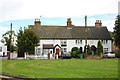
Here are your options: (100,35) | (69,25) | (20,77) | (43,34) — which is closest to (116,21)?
(100,35)

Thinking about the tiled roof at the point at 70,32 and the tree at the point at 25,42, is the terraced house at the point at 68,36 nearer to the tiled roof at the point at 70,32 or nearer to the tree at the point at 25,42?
the tiled roof at the point at 70,32

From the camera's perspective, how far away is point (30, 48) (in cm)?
5488

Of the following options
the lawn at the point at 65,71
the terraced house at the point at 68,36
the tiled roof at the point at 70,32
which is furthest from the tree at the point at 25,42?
the lawn at the point at 65,71

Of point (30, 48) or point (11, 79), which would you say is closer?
point (11, 79)

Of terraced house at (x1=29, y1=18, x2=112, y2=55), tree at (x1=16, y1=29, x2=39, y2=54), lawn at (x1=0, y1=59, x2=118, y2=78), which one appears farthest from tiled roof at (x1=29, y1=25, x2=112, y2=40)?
lawn at (x1=0, y1=59, x2=118, y2=78)

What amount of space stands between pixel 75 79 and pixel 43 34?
57.4 m

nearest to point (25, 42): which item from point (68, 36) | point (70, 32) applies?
point (68, 36)

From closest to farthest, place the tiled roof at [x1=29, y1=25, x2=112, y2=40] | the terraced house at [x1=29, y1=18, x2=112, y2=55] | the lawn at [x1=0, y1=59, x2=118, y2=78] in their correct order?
the lawn at [x1=0, y1=59, x2=118, y2=78]
the terraced house at [x1=29, y1=18, x2=112, y2=55]
the tiled roof at [x1=29, y1=25, x2=112, y2=40]

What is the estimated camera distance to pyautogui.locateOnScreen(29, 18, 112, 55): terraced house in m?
70.0

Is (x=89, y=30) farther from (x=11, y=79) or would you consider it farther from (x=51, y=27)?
(x=11, y=79)

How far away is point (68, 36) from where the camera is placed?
7125 centimetres

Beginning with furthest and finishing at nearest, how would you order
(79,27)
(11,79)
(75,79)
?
(79,27)
(11,79)
(75,79)

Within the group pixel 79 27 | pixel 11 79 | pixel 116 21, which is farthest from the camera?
pixel 79 27

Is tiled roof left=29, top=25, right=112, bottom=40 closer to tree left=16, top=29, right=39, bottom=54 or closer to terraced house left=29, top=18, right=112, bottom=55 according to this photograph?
terraced house left=29, top=18, right=112, bottom=55
